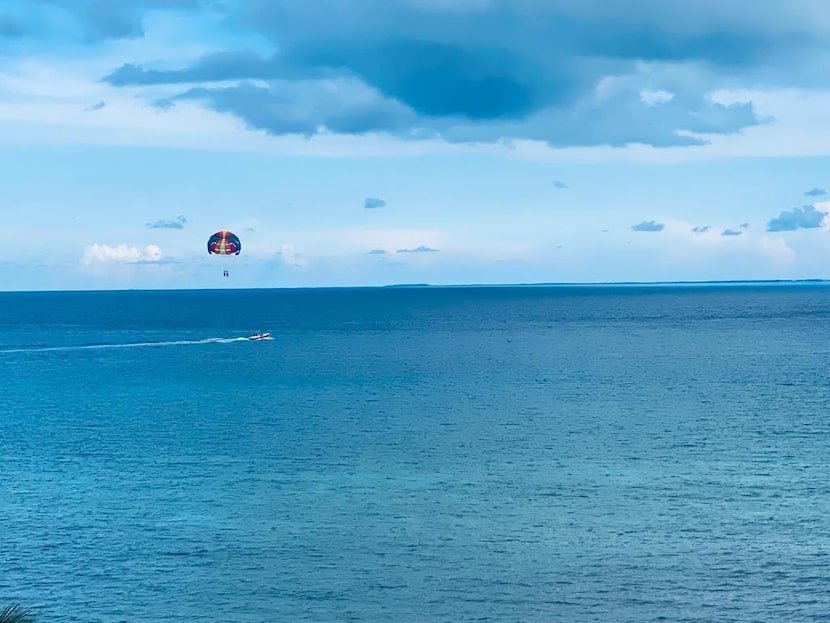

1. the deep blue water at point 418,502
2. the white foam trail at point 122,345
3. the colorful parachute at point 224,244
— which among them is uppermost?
the colorful parachute at point 224,244

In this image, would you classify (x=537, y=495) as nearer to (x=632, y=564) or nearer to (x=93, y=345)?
(x=632, y=564)

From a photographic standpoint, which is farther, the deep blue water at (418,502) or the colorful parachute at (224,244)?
the colorful parachute at (224,244)

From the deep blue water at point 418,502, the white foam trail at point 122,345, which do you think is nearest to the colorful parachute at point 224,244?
the deep blue water at point 418,502

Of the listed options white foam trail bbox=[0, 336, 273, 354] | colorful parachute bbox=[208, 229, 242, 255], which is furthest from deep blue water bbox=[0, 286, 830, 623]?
white foam trail bbox=[0, 336, 273, 354]

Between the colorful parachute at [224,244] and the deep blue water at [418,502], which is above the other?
the colorful parachute at [224,244]

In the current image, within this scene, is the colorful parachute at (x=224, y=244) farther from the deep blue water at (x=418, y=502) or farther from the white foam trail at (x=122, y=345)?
the white foam trail at (x=122, y=345)

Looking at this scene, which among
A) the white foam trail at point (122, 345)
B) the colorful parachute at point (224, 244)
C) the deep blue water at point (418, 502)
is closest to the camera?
the deep blue water at point (418, 502)

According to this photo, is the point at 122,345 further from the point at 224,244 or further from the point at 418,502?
the point at 418,502

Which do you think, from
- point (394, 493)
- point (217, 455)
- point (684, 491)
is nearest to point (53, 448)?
point (217, 455)
